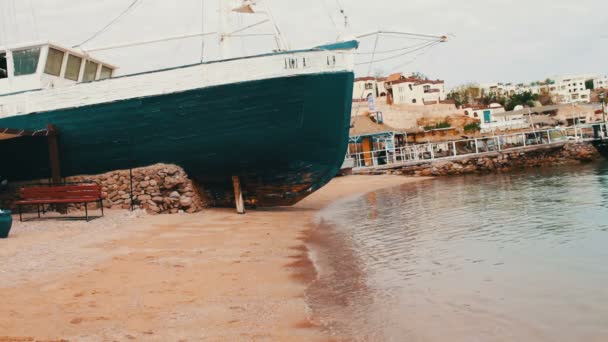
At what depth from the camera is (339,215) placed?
55.8 ft

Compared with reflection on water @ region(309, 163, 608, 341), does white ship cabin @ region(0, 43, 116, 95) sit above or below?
above

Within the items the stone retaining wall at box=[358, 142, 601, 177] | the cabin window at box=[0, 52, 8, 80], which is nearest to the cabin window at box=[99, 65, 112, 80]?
the cabin window at box=[0, 52, 8, 80]

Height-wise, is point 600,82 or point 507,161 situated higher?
point 600,82

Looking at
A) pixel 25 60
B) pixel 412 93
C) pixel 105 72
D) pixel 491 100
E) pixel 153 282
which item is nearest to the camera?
pixel 153 282

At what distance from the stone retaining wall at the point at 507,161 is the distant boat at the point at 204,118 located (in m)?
21.5

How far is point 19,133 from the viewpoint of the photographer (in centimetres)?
1455

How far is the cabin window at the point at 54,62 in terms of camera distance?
54.3ft

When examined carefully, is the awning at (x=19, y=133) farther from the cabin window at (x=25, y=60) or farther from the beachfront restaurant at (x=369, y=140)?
the beachfront restaurant at (x=369, y=140)

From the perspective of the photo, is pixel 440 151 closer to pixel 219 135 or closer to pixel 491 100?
pixel 219 135

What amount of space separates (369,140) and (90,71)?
29.0m

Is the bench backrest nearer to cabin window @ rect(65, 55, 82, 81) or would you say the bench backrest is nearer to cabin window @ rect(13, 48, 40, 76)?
cabin window @ rect(13, 48, 40, 76)

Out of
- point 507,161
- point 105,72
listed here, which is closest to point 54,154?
point 105,72

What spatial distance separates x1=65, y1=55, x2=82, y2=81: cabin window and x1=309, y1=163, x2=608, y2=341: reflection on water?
926 cm

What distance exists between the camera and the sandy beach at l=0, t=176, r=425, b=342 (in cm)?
523
